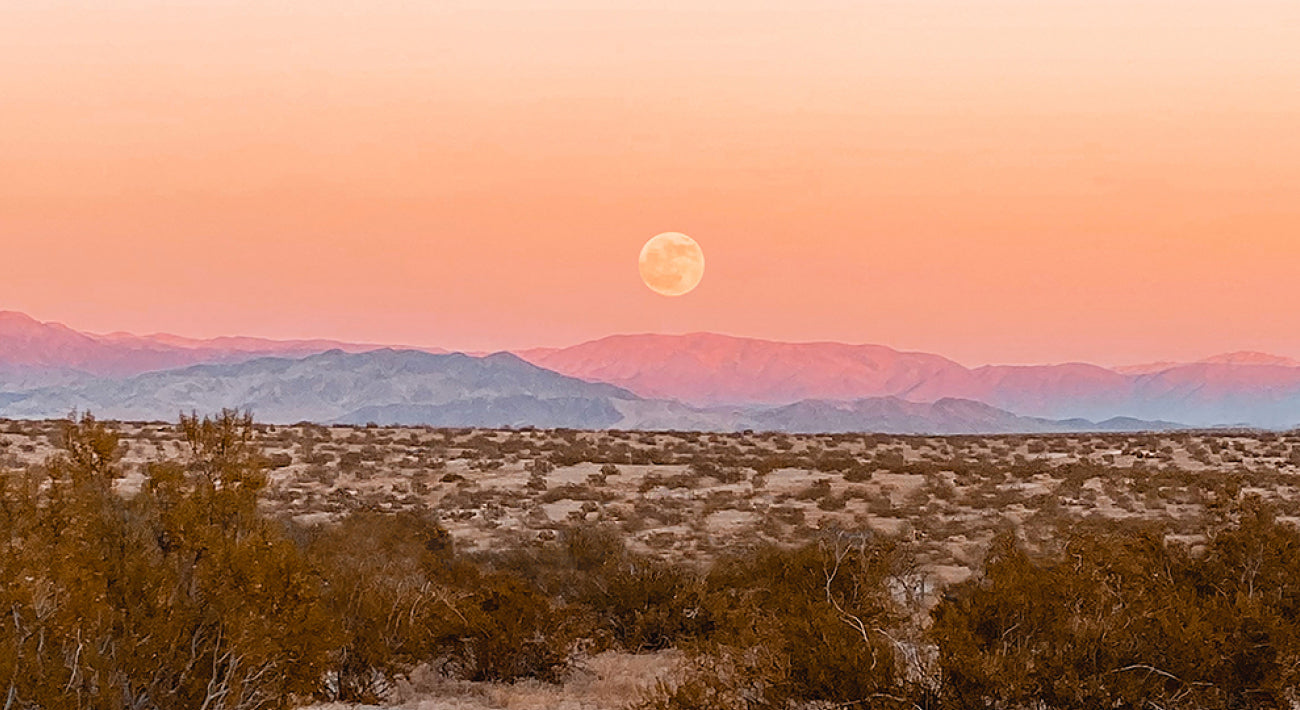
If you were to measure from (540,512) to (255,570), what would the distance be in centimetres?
2205

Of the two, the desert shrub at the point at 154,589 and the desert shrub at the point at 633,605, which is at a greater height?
the desert shrub at the point at 154,589

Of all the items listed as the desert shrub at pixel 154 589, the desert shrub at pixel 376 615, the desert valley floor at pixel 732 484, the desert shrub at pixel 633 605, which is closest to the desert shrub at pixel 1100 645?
the desert shrub at pixel 154 589

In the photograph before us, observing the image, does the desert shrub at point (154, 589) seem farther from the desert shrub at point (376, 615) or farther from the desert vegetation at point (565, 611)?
the desert shrub at point (376, 615)

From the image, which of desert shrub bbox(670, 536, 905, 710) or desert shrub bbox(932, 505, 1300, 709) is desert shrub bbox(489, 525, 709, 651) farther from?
desert shrub bbox(932, 505, 1300, 709)

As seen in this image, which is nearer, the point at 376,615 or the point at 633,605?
the point at 376,615

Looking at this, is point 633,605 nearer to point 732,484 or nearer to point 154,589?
point 154,589

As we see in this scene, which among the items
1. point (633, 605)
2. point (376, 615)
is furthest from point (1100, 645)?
point (633, 605)

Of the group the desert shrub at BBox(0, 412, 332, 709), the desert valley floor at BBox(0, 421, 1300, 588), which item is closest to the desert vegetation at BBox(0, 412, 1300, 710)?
the desert shrub at BBox(0, 412, 332, 709)

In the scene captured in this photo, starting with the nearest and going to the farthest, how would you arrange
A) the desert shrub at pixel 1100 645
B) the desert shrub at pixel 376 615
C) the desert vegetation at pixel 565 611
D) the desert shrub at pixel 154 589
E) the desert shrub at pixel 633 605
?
the desert shrub at pixel 154 589, the desert vegetation at pixel 565 611, the desert shrub at pixel 1100 645, the desert shrub at pixel 376 615, the desert shrub at pixel 633 605

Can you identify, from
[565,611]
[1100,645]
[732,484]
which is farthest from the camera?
[732,484]

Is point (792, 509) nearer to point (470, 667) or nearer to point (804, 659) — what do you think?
point (470, 667)

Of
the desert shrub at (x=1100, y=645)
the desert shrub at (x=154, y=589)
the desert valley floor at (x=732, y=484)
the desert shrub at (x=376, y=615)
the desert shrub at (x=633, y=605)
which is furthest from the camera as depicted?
the desert valley floor at (x=732, y=484)

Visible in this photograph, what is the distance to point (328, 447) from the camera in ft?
144

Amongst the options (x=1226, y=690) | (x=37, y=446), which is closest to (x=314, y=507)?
(x=37, y=446)
